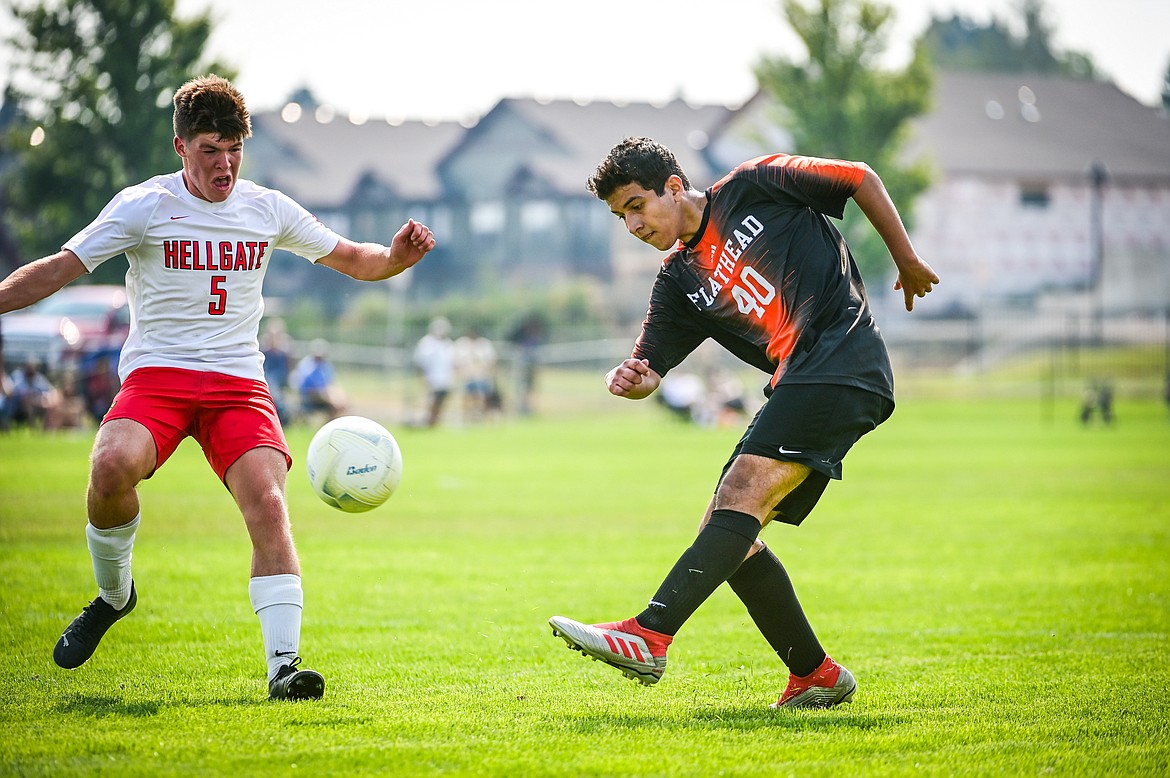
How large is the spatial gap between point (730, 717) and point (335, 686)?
1.74 meters

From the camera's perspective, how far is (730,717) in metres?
5.09

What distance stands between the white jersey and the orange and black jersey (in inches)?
73.5

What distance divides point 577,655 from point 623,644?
1.94 m

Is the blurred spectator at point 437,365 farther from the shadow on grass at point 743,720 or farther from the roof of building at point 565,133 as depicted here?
the roof of building at point 565,133

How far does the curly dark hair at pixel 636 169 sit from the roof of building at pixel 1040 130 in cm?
5307

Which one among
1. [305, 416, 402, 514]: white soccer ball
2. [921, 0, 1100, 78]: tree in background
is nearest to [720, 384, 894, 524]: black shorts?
[305, 416, 402, 514]: white soccer ball

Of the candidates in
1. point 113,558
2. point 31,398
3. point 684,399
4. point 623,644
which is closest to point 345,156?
point 684,399

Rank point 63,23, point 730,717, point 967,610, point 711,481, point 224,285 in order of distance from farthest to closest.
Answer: point 63,23, point 711,481, point 967,610, point 224,285, point 730,717

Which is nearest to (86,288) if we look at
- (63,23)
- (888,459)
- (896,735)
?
(63,23)

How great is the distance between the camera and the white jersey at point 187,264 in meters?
5.29

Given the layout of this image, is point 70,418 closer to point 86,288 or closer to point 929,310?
point 86,288

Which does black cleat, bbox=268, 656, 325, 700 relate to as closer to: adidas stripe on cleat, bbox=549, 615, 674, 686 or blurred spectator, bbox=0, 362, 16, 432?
adidas stripe on cleat, bbox=549, 615, 674, 686

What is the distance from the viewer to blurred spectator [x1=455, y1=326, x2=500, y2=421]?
31.7 metres

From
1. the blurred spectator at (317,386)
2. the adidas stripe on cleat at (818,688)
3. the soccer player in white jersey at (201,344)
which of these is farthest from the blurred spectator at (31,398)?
the adidas stripe on cleat at (818,688)
